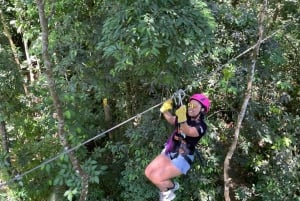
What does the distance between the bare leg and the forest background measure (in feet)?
1.73

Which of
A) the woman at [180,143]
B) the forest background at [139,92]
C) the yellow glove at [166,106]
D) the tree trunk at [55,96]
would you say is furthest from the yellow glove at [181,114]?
the tree trunk at [55,96]

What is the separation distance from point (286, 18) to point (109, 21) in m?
3.12

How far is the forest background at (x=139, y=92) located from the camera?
3.19m

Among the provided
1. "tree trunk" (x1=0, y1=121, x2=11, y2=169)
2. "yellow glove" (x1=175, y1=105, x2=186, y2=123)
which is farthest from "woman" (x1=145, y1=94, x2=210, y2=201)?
"tree trunk" (x1=0, y1=121, x2=11, y2=169)

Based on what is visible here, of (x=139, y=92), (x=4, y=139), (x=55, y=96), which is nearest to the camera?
(x=55, y=96)

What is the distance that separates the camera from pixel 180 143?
3.33 m

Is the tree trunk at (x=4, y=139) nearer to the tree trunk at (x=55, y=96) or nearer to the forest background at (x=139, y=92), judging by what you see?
the forest background at (x=139, y=92)

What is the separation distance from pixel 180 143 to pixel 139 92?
4.92ft

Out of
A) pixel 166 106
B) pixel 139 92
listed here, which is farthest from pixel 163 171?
pixel 139 92

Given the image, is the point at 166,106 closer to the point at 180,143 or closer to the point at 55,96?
the point at 180,143

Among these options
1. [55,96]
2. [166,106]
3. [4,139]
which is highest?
[55,96]

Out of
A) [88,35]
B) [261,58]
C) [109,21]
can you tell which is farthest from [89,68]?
[261,58]

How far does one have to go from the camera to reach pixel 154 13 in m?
3.00

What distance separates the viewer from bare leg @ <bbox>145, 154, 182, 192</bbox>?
3354 millimetres
